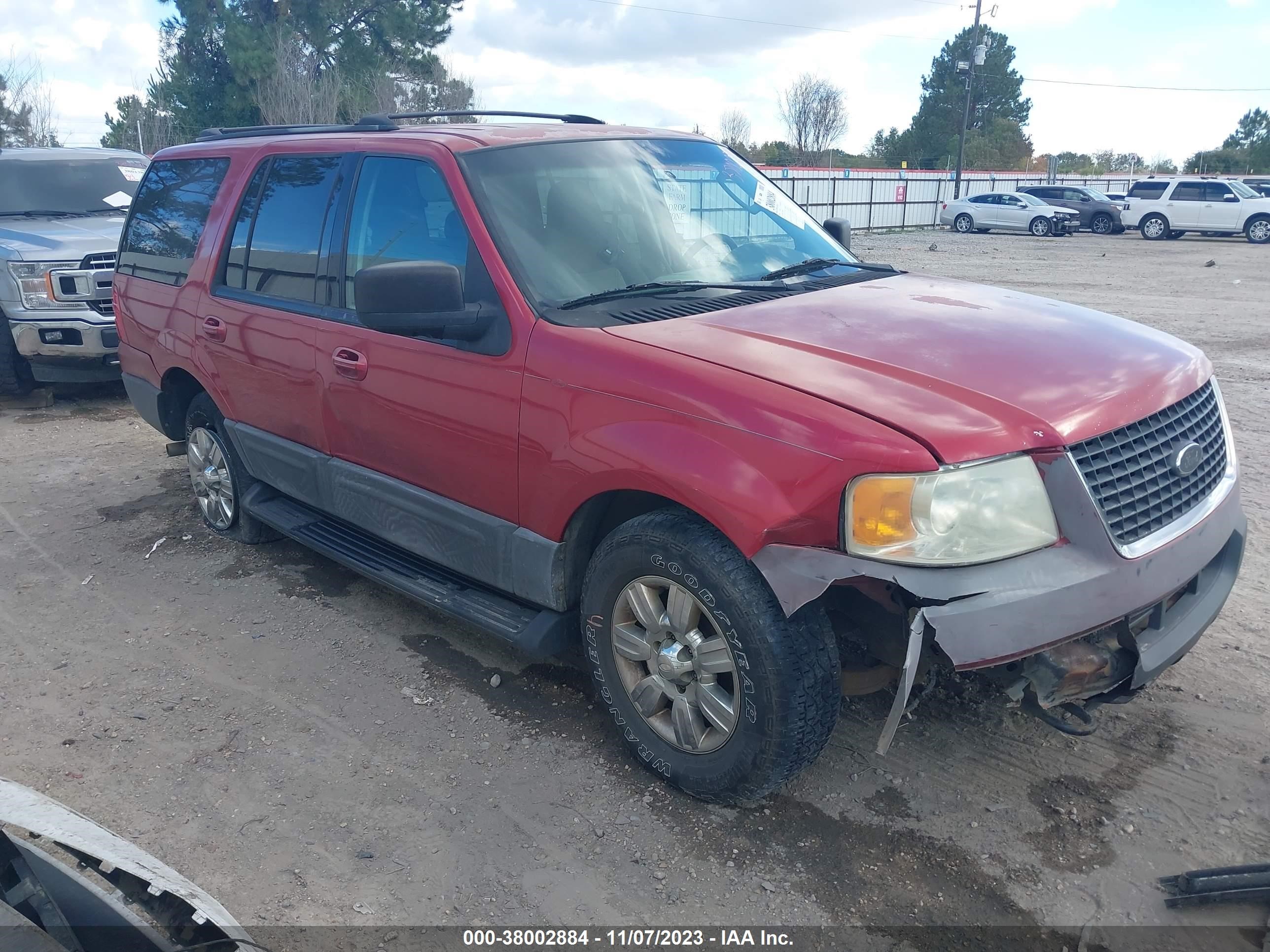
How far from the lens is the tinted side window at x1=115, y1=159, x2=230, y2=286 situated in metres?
4.87

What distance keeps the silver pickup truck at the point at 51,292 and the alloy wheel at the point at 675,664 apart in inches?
252

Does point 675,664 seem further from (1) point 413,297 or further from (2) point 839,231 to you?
(2) point 839,231

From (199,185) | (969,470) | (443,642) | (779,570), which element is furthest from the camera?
(199,185)

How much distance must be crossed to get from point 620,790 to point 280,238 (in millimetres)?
2830

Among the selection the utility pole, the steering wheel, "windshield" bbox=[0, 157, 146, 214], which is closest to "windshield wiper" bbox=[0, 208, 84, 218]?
"windshield" bbox=[0, 157, 146, 214]

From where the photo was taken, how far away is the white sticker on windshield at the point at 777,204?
422 cm

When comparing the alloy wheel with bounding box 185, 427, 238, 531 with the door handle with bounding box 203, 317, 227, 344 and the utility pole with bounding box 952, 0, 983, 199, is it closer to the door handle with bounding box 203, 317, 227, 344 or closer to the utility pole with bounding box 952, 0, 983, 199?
the door handle with bounding box 203, 317, 227, 344

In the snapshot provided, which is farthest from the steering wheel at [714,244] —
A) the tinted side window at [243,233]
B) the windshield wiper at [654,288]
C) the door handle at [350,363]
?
the tinted side window at [243,233]

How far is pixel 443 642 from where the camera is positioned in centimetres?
415

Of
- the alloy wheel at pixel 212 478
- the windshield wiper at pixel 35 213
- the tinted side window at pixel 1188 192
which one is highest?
the tinted side window at pixel 1188 192

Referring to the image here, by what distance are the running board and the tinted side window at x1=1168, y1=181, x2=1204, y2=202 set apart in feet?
99.2

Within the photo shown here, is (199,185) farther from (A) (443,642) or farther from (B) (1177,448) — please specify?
(B) (1177,448)

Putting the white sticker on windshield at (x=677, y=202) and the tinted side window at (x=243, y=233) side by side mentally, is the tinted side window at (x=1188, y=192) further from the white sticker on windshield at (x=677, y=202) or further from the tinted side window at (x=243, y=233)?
the tinted side window at (x=243, y=233)

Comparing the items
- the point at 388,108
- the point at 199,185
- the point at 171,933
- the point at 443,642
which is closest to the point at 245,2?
the point at 388,108
